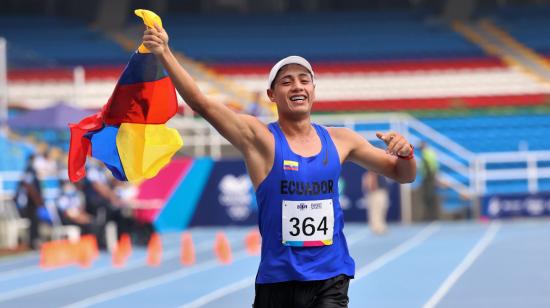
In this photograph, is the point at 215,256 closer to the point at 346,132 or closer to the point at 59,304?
the point at 59,304

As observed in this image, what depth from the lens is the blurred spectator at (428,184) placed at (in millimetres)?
25516

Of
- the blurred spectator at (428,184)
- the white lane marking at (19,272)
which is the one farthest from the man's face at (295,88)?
the blurred spectator at (428,184)

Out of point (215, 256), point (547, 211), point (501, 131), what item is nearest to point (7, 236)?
point (215, 256)

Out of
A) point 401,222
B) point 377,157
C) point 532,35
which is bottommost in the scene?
point 401,222

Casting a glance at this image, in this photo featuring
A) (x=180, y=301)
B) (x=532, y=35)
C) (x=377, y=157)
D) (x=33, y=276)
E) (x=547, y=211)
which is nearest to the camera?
(x=377, y=157)

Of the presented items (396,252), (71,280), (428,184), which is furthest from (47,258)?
(428,184)

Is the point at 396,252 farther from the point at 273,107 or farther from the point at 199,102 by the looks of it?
the point at 273,107

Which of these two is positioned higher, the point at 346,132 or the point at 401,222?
the point at 346,132

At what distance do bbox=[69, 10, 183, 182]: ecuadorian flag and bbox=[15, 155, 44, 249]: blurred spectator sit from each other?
12.9 meters

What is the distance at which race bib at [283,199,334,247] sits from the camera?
18.2 feet

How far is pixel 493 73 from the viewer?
116 ft

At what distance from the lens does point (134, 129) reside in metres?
7.30

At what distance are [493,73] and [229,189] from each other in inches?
460

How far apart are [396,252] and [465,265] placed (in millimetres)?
2926
